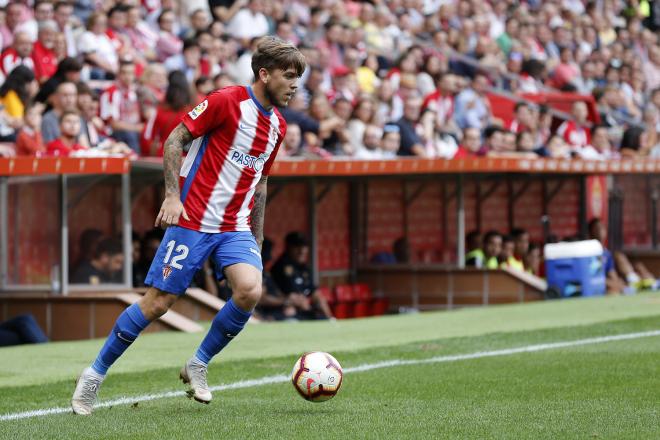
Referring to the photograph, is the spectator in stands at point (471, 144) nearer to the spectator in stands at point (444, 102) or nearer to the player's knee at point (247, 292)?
the spectator in stands at point (444, 102)

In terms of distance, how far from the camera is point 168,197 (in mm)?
6809

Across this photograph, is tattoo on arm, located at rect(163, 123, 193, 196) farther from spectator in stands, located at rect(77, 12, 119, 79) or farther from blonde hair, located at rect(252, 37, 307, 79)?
spectator in stands, located at rect(77, 12, 119, 79)

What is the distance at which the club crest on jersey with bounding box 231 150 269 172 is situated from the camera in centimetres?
712

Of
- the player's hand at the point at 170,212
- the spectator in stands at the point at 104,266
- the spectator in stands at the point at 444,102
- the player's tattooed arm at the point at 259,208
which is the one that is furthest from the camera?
the spectator in stands at the point at 444,102

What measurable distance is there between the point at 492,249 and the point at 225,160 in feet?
36.8

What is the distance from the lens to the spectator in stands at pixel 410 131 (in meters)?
17.2

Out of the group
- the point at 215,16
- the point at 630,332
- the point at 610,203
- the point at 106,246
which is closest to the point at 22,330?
the point at 106,246

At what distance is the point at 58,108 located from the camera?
12875 mm

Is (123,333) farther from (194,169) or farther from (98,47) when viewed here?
(98,47)

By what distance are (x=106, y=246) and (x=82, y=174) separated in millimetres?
755

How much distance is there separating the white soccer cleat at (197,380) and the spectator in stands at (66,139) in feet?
18.0

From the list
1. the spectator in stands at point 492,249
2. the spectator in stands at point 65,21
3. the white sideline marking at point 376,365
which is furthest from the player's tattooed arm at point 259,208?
the spectator in stands at point 492,249

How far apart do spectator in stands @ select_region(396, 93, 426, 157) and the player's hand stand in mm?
10445

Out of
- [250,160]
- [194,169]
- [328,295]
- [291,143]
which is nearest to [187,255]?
[194,169]
